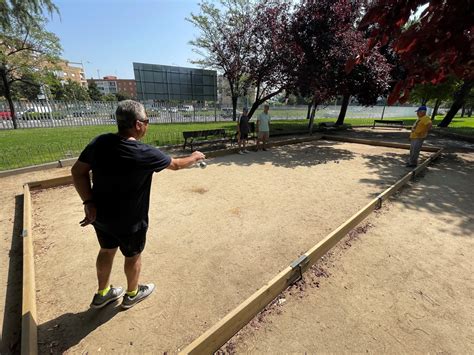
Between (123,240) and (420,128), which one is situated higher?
(420,128)

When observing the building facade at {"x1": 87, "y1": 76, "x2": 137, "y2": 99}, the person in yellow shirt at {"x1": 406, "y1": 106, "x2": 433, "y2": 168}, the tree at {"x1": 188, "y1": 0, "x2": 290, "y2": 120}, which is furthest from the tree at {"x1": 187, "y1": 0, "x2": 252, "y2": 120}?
the building facade at {"x1": 87, "y1": 76, "x2": 137, "y2": 99}

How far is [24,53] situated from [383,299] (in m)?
25.9

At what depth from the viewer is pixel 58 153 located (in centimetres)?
880

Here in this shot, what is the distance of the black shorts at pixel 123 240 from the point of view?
2221 millimetres

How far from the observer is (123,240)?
223cm

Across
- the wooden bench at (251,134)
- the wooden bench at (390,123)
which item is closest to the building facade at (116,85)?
the wooden bench at (390,123)

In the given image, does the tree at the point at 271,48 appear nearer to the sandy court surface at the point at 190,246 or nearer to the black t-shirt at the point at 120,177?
the sandy court surface at the point at 190,246

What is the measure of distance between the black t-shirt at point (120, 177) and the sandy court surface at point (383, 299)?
1.53 meters

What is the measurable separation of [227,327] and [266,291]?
1.91 ft

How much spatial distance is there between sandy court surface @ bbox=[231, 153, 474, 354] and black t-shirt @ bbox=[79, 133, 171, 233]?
1531 millimetres

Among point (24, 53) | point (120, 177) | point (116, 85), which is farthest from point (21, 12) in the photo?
point (116, 85)

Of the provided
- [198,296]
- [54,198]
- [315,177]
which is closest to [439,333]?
[198,296]

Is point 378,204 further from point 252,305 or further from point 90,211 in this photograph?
point 90,211

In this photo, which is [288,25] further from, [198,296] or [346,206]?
[198,296]
